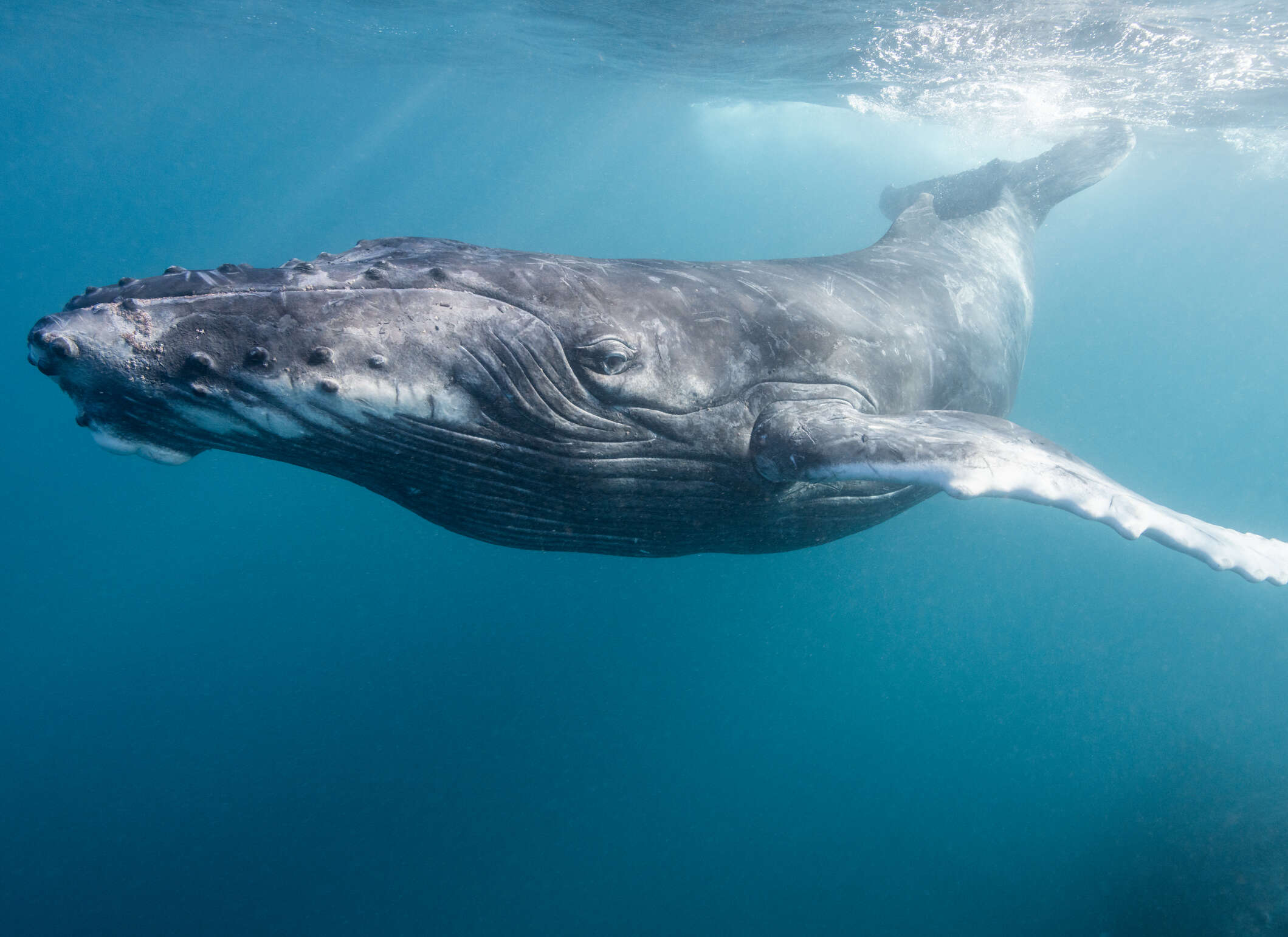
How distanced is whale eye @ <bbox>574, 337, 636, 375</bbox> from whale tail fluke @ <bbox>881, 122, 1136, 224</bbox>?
8.31m

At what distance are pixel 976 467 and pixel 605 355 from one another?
96.1 inches

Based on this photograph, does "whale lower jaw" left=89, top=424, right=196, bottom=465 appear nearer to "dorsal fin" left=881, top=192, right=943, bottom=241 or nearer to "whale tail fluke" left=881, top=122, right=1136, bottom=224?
"dorsal fin" left=881, top=192, right=943, bottom=241

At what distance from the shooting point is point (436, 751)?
1955cm

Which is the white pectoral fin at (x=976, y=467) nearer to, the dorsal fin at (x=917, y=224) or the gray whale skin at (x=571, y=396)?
the gray whale skin at (x=571, y=396)

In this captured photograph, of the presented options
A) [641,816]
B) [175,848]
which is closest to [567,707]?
[641,816]

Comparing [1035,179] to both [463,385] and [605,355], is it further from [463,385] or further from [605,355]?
[463,385]

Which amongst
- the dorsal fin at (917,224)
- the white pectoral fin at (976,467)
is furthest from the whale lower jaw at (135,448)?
the dorsal fin at (917,224)

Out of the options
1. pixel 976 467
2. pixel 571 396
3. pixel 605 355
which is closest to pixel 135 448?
pixel 571 396

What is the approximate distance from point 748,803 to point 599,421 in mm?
18423

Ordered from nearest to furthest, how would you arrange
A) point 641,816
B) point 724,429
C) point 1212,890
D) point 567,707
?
point 724,429
point 1212,890
point 641,816
point 567,707

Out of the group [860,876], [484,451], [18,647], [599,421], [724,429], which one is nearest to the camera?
[484,451]

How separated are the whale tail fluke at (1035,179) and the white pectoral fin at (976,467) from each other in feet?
23.3

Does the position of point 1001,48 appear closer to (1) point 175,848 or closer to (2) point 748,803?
(2) point 748,803

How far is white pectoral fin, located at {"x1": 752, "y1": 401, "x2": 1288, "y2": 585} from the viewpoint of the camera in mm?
3867
